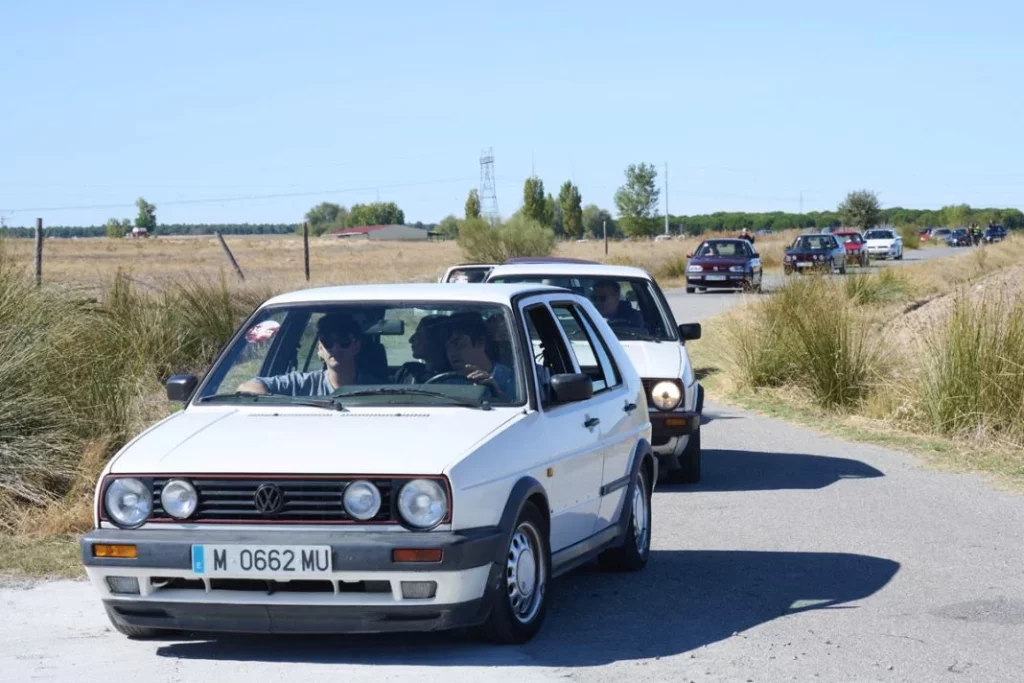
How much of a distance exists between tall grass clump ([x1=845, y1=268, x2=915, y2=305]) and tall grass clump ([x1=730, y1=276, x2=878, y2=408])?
8.18m

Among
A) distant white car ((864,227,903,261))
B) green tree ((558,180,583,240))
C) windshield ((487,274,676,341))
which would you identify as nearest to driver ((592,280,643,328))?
windshield ((487,274,676,341))

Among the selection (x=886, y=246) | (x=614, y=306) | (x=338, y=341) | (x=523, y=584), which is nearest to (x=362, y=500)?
(x=523, y=584)

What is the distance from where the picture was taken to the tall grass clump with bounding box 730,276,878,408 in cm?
1563

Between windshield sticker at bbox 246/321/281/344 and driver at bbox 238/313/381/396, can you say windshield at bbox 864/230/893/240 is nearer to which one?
windshield sticker at bbox 246/321/281/344

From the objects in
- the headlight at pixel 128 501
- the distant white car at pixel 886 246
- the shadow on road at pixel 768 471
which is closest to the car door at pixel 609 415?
the headlight at pixel 128 501

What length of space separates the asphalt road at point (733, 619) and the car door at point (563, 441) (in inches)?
18.5

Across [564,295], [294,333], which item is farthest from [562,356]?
[294,333]

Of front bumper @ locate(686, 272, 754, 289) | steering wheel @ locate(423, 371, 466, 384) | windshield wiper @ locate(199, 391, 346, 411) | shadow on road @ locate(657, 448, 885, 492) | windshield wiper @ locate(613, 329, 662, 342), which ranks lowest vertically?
shadow on road @ locate(657, 448, 885, 492)

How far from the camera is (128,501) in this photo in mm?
5906

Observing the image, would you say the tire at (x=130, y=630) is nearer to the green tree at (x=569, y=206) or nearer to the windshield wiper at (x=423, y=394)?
the windshield wiper at (x=423, y=394)

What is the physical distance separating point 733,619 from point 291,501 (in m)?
2.29

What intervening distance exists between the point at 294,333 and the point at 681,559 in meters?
2.63

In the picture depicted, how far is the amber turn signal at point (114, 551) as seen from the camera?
227 inches

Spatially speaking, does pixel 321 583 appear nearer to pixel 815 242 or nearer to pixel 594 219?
pixel 815 242
